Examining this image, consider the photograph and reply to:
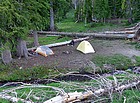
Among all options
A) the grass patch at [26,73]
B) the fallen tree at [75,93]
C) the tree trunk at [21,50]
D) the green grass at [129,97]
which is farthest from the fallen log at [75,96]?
the tree trunk at [21,50]

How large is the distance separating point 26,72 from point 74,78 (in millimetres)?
2835

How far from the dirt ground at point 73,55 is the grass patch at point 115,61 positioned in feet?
2.00

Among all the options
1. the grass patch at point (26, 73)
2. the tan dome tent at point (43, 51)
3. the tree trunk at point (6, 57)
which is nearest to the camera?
the grass patch at point (26, 73)

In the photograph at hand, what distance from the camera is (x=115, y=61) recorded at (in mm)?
15383

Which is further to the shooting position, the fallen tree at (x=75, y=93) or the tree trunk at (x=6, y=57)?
the tree trunk at (x=6, y=57)

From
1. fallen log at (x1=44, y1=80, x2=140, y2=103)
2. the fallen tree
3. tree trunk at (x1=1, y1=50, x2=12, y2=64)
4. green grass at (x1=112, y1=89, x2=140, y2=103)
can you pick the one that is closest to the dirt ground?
tree trunk at (x1=1, y1=50, x2=12, y2=64)

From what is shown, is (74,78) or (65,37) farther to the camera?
(65,37)

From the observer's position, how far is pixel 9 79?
13.2 meters

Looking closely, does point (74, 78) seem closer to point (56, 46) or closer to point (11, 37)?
point (11, 37)

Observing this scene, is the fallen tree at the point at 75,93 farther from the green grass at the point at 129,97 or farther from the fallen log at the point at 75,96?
the green grass at the point at 129,97

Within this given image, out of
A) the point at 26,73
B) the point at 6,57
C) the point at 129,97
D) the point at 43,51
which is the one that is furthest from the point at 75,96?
the point at 43,51

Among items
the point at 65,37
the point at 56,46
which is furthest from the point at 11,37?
the point at 65,37

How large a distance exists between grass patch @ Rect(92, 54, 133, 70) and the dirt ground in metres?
0.61

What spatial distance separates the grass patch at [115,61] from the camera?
14898 millimetres
